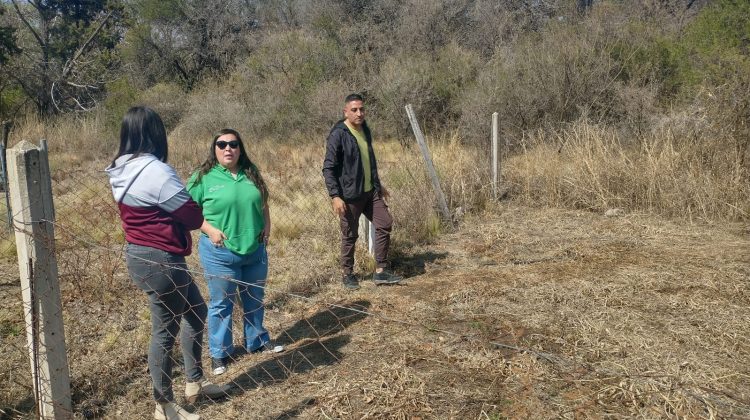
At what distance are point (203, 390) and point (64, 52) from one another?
58.9 ft

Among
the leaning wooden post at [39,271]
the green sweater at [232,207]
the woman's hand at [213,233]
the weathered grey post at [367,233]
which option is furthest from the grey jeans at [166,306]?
the weathered grey post at [367,233]

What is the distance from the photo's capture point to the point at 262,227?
3.55 meters

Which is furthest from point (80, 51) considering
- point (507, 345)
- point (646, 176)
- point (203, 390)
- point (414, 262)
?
point (507, 345)

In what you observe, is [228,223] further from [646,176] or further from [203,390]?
[646,176]

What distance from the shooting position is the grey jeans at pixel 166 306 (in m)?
2.81

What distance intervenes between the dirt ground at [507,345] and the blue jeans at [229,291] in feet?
0.65

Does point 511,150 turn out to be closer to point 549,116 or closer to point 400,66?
point 549,116

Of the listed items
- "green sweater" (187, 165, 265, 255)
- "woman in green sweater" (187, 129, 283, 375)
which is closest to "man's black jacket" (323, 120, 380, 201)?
"woman in green sweater" (187, 129, 283, 375)

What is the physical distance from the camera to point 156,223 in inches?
111

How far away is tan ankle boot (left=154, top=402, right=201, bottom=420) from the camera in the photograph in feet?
9.98

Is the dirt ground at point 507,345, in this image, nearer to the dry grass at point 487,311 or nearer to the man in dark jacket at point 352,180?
the dry grass at point 487,311

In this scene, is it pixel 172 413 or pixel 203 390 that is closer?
pixel 172 413

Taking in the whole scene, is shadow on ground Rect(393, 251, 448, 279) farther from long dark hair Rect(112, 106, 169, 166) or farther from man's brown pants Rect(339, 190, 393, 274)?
long dark hair Rect(112, 106, 169, 166)

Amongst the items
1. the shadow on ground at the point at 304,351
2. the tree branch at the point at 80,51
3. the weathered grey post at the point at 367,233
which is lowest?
the shadow on ground at the point at 304,351
